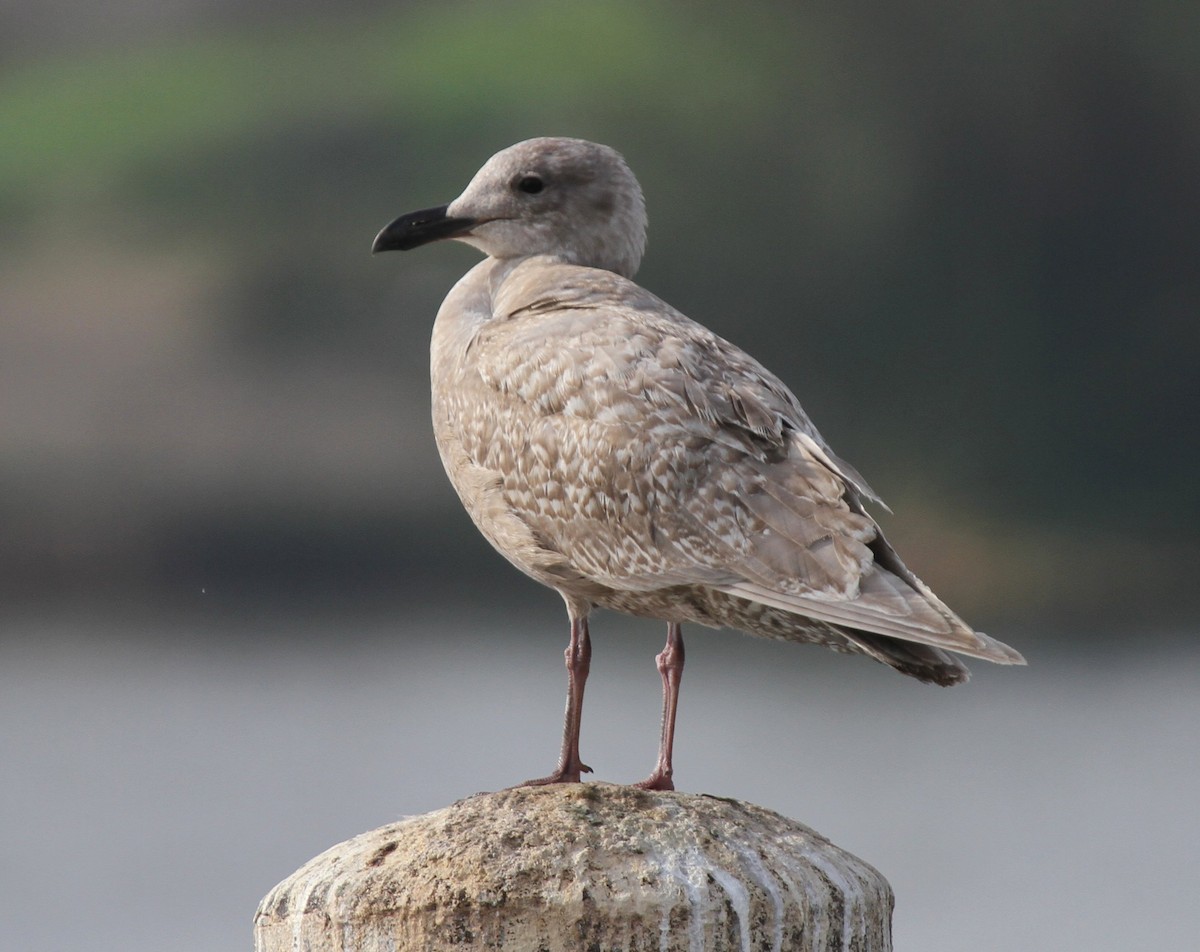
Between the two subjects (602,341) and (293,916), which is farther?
(602,341)

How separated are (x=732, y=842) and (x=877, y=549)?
995 mm

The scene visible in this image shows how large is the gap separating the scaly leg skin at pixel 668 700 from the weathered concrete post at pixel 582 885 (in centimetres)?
41

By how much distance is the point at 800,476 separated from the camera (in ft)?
17.2

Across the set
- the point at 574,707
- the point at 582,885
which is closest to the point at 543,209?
the point at 574,707

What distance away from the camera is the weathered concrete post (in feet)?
15.1

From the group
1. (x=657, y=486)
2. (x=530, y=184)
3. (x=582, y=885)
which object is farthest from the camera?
(x=530, y=184)

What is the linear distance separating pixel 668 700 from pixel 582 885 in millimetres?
1252

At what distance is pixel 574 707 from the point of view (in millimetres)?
5691

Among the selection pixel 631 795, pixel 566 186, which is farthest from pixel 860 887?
pixel 566 186

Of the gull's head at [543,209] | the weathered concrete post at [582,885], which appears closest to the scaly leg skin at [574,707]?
the weathered concrete post at [582,885]

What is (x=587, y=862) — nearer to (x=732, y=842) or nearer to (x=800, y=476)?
(x=732, y=842)

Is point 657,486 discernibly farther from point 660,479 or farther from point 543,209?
point 543,209

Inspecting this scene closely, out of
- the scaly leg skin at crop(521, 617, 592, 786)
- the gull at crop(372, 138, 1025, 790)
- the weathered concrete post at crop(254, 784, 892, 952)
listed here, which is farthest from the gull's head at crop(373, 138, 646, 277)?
the weathered concrete post at crop(254, 784, 892, 952)

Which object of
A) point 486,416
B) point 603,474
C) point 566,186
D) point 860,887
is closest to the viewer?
point 860,887
